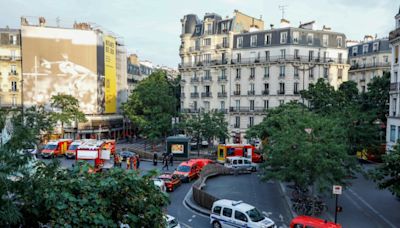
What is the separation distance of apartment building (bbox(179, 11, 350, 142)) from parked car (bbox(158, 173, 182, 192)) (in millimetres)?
29586

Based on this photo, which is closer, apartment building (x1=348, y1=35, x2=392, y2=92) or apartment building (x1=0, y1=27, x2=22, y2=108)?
apartment building (x1=0, y1=27, x2=22, y2=108)

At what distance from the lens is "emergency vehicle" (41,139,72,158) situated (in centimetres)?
4169

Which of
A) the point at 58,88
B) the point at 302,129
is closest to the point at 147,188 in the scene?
the point at 302,129

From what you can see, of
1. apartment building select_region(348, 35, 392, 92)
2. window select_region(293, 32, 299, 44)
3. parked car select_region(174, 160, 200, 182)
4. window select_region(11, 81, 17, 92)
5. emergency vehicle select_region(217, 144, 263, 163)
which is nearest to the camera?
parked car select_region(174, 160, 200, 182)

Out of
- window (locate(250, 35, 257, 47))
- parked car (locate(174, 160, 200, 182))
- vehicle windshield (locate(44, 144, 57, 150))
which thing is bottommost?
parked car (locate(174, 160, 200, 182))

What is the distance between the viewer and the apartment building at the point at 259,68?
54.6m

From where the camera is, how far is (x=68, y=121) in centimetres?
5428

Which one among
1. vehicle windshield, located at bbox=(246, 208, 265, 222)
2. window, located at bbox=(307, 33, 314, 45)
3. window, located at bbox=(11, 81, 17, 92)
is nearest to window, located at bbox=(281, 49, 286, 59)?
window, located at bbox=(307, 33, 314, 45)

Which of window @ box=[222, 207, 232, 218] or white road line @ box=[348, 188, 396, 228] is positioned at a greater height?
window @ box=[222, 207, 232, 218]

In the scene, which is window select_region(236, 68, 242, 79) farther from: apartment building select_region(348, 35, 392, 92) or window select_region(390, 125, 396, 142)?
window select_region(390, 125, 396, 142)

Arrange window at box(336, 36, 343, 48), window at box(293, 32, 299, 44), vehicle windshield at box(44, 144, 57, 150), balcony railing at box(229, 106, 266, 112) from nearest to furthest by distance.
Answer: vehicle windshield at box(44, 144, 57, 150) < window at box(293, 32, 299, 44) < balcony railing at box(229, 106, 266, 112) < window at box(336, 36, 343, 48)

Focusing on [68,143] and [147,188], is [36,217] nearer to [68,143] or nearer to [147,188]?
[147,188]

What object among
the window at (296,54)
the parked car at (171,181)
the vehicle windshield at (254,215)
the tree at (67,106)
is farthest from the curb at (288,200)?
the tree at (67,106)

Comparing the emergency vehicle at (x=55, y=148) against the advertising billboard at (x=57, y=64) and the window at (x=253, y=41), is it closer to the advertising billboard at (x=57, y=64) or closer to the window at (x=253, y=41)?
the advertising billboard at (x=57, y=64)
